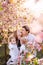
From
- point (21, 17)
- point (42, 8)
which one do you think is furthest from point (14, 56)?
point (42, 8)

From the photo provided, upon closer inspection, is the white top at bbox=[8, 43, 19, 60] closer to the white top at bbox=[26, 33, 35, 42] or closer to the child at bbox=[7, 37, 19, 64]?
the child at bbox=[7, 37, 19, 64]

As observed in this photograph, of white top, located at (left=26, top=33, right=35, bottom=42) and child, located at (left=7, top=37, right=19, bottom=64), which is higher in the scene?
white top, located at (left=26, top=33, right=35, bottom=42)

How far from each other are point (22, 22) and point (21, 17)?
0.05m

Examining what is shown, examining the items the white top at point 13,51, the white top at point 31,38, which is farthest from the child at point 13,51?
the white top at point 31,38

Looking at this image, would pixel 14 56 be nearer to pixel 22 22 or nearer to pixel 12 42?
pixel 12 42

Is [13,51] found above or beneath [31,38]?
beneath

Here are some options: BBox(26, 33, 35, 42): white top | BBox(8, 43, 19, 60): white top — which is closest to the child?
BBox(8, 43, 19, 60): white top

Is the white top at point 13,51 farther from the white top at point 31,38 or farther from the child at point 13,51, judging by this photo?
the white top at point 31,38

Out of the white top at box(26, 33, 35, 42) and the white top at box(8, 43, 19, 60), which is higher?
the white top at box(26, 33, 35, 42)

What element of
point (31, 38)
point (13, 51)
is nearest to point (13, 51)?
point (13, 51)

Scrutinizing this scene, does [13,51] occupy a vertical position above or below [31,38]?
below

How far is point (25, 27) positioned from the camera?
2.29m

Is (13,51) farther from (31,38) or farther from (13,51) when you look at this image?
(31,38)

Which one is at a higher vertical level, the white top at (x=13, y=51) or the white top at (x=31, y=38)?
the white top at (x=31, y=38)
